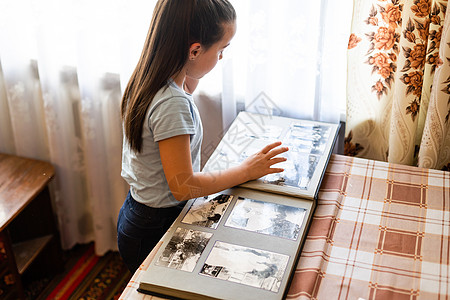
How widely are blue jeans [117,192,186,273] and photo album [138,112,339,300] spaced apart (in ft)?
0.41

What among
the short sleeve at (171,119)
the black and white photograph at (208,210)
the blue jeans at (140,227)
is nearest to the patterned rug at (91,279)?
the blue jeans at (140,227)

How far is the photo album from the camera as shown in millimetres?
964

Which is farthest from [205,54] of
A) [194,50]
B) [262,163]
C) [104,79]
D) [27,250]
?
[27,250]

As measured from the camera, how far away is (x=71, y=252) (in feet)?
7.22

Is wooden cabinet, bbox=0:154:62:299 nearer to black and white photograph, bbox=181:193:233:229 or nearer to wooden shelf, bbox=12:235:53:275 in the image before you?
wooden shelf, bbox=12:235:53:275

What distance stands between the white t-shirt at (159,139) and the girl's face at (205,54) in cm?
6

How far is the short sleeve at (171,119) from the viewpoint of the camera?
111 centimetres

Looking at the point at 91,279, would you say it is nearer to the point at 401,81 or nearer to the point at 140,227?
the point at 140,227

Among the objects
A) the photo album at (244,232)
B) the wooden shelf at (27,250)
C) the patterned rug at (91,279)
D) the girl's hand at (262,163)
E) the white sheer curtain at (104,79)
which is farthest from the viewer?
the patterned rug at (91,279)

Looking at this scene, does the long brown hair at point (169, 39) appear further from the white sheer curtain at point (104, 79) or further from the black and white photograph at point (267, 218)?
the white sheer curtain at point (104, 79)

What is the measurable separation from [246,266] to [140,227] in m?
0.38

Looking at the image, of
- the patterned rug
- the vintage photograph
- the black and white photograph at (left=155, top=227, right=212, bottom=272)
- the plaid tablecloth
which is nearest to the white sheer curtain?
the patterned rug

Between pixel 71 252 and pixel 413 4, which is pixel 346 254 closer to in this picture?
pixel 413 4

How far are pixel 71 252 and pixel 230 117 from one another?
1.00m
